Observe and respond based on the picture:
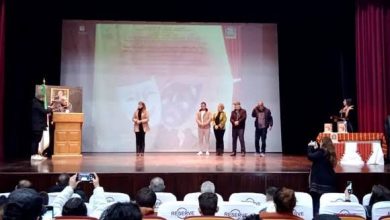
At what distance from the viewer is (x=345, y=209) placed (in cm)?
367

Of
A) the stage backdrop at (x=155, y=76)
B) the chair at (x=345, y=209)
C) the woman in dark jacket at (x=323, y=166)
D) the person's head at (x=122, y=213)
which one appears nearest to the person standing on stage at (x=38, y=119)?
the stage backdrop at (x=155, y=76)

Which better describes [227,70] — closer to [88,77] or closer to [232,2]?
[232,2]

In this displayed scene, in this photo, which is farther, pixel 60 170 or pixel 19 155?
pixel 19 155

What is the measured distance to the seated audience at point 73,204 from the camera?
2912mm

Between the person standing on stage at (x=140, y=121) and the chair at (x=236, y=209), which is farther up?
the person standing on stage at (x=140, y=121)

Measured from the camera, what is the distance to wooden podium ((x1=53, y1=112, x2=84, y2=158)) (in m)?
8.74

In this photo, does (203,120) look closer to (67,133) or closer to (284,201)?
(67,133)

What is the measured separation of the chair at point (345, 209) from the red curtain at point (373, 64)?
5.53m

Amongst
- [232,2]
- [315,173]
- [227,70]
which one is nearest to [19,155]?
[227,70]

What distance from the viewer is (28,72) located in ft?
34.4

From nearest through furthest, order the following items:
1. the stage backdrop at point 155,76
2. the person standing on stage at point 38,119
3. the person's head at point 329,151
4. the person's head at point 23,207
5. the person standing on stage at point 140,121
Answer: the person's head at point 23,207 < the person's head at point 329,151 < the person standing on stage at point 38,119 < the person standing on stage at point 140,121 < the stage backdrop at point 155,76

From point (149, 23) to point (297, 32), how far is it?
11.6ft

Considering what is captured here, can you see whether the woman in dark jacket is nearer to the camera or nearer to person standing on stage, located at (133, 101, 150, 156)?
the camera

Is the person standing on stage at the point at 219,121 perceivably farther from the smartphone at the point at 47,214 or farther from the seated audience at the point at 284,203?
the smartphone at the point at 47,214
